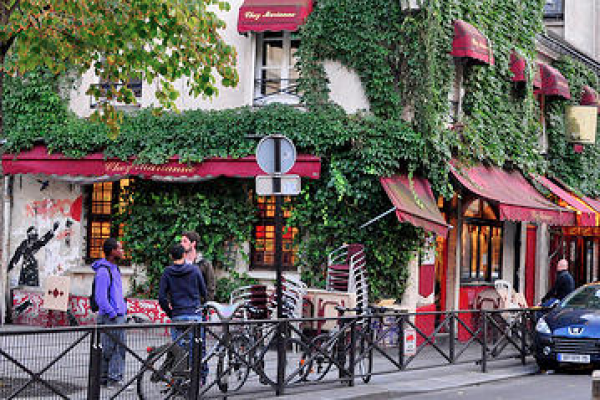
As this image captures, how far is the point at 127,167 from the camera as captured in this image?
55.5ft

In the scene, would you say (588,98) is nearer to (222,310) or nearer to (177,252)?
(222,310)

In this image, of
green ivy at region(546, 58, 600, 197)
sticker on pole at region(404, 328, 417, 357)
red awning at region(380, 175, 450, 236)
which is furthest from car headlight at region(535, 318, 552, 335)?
green ivy at region(546, 58, 600, 197)

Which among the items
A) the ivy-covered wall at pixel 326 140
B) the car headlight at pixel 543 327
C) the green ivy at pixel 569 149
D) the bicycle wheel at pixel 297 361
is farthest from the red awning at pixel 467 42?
the bicycle wheel at pixel 297 361

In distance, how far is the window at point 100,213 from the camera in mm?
18031

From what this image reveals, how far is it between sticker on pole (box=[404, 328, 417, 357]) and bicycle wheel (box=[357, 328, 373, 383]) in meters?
0.61

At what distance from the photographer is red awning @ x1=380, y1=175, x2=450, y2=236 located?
15570 millimetres

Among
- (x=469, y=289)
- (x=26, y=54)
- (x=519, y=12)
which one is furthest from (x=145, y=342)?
(x=519, y=12)

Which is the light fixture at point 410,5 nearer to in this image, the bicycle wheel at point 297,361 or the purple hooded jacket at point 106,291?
the bicycle wheel at point 297,361

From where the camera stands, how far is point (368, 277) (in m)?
16.5

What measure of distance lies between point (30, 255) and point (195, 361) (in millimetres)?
9357

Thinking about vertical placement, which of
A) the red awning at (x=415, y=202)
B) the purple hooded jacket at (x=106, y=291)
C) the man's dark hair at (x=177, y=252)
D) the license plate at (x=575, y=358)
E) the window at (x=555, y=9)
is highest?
the window at (x=555, y=9)

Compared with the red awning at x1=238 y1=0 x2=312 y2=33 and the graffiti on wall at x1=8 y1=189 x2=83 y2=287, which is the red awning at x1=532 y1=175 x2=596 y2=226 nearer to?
the red awning at x1=238 y1=0 x2=312 y2=33

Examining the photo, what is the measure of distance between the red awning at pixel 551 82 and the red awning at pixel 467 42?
4619mm

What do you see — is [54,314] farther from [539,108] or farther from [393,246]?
[539,108]
